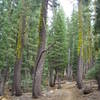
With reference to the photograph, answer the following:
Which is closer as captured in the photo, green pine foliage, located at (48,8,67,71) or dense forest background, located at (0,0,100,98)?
dense forest background, located at (0,0,100,98)

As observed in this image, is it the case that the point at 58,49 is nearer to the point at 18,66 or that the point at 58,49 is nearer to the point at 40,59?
the point at 18,66

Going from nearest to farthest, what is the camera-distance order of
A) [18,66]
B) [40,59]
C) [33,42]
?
[40,59] < [18,66] < [33,42]

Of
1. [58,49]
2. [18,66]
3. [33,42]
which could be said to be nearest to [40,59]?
[18,66]

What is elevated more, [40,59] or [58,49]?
[58,49]

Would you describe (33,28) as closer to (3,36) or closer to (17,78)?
(3,36)

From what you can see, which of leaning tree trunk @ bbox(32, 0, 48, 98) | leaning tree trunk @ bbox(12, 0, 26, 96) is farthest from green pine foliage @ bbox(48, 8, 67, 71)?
leaning tree trunk @ bbox(32, 0, 48, 98)

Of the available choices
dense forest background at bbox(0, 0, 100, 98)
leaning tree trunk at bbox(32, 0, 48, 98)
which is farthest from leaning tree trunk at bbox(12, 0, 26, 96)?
leaning tree trunk at bbox(32, 0, 48, 98)

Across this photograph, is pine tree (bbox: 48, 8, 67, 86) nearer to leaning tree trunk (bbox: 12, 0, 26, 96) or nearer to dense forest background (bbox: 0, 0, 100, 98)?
dense forest background (bbox: 0, 0, 100, 98)

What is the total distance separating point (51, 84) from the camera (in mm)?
→ 29547

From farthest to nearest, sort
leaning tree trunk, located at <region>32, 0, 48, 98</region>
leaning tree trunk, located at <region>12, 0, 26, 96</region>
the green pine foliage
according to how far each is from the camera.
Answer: the green pine foliage < leaning tree trunk, located at <region>12, 0, 26, 96</region> < leaning tree trunk, located at <region>32, 0, 48, 98</region>

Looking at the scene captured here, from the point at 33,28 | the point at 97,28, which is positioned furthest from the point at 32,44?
the point at 97,28

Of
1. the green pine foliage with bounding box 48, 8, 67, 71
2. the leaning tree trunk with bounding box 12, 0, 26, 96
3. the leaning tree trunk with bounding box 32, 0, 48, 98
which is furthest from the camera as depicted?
the green pine foliage with bounding box 48, 8, 67, 71

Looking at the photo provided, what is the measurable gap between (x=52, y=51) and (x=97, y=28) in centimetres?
1675

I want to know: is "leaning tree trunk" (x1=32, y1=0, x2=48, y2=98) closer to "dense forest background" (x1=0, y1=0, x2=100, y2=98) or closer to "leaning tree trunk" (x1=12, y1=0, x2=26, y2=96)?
"dense forest background" (x1=0, y1=0, x2=100, y2=98)
